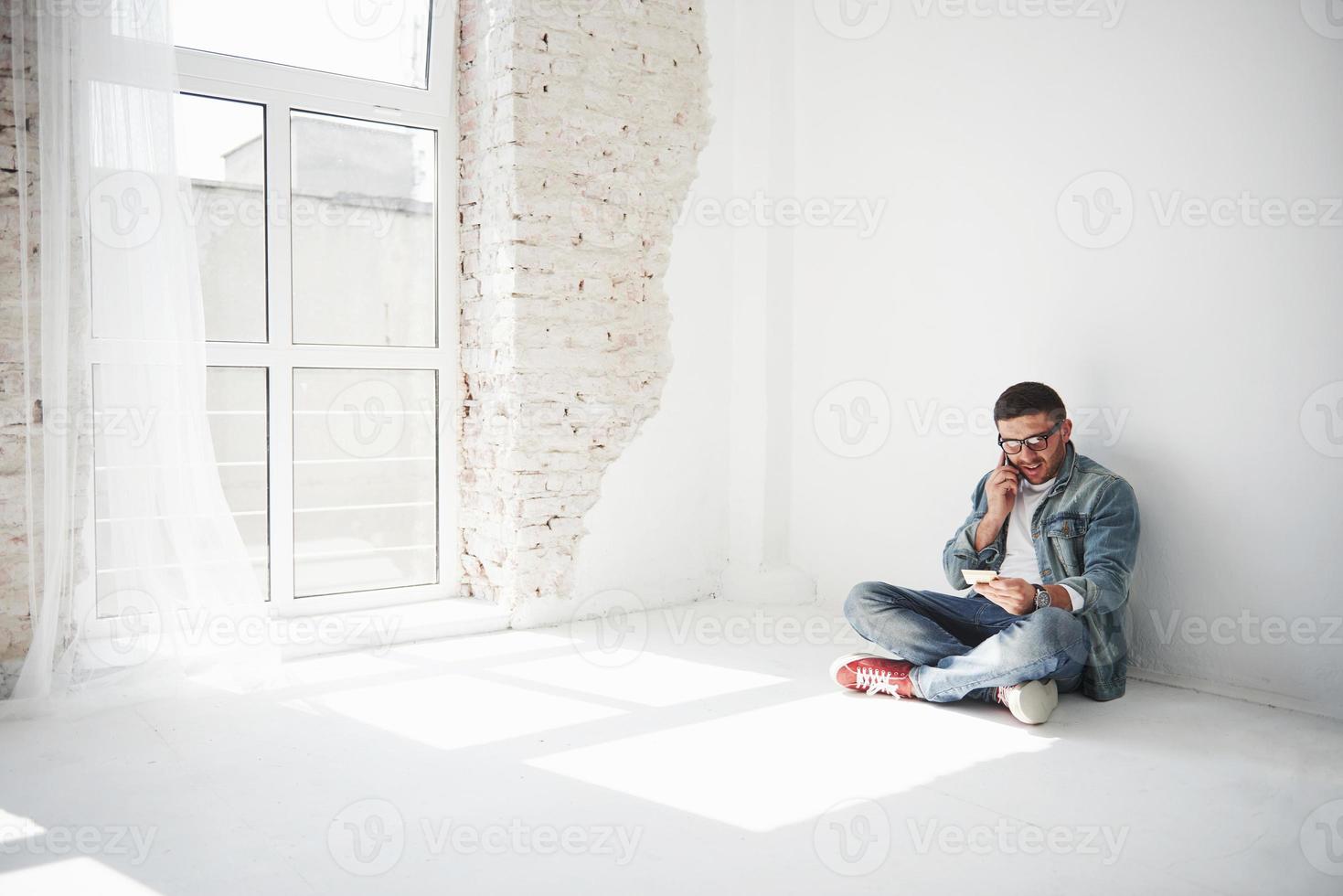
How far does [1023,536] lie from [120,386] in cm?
256

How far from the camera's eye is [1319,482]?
2635 mm

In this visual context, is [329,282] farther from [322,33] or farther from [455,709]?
[455,709]

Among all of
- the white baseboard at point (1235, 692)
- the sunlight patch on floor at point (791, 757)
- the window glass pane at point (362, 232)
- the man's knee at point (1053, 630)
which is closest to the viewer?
the sunlight patch on floor at point (791, 757)

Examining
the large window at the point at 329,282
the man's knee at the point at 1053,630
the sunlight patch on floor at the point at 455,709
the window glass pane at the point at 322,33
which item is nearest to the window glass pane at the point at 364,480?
the large window at the point at 329,282

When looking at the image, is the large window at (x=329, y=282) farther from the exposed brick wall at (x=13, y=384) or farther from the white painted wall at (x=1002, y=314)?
the white painted wall at (x=1002, y=314)

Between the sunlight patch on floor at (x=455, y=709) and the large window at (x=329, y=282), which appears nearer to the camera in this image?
the sunlight patch on floor at (x=455, y=709)

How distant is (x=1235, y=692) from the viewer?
2816 millimetres

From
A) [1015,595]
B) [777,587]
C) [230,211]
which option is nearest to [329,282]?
[230,211]

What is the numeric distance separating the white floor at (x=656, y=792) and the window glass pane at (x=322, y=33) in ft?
6.67

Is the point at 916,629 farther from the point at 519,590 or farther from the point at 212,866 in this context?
the point at 212,866

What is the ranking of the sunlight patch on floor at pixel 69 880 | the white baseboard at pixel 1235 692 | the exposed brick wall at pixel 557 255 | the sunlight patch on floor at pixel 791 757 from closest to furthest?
the sunlight patch on floor at pixel 69 880, the sunlight patch on floor at pixel 791 757, the white baseboard at pixel 1235 692, the exposed brick wall at pixel 557 255

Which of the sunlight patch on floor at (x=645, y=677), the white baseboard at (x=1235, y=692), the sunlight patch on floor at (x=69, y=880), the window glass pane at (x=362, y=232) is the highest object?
the window glass pane at (x=362, y=232)

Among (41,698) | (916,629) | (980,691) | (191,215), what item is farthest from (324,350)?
(980,691)

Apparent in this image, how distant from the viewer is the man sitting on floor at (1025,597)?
2.56 metres
